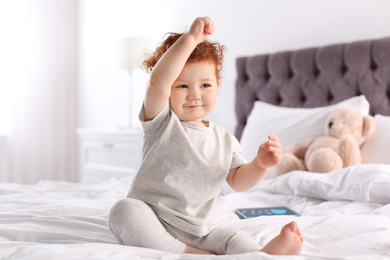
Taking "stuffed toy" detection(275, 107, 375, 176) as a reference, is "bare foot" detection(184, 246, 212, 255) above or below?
below

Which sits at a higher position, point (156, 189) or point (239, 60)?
point (239, 60)

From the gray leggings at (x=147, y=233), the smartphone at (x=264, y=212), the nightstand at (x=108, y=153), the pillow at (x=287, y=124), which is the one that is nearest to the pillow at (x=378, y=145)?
the pillow at (x=287, y=124)

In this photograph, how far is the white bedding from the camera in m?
0.77

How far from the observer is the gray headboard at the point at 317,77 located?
6.29 ft

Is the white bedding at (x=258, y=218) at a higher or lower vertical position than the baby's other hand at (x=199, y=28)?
lower

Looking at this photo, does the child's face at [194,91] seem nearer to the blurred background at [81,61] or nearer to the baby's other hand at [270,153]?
the baby's other hand at [270,153]

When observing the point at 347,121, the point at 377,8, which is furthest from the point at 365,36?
the point at 347,121

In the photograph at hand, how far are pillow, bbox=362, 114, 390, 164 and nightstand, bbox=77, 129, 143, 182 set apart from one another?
1437 millimetres

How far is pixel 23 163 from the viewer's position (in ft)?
11.9

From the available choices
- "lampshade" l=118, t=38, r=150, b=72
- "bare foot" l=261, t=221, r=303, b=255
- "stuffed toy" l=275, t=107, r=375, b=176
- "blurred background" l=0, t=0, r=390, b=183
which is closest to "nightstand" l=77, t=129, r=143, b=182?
"blurred background" l=0, t=0, r=390, b=183

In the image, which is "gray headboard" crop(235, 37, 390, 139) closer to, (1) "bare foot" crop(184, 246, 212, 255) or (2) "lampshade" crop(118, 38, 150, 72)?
(2) "lampshade" crop(118, 38, 150, 72)

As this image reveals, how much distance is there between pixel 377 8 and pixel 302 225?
5.32ft

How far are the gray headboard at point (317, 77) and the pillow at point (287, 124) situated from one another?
4.4 inches

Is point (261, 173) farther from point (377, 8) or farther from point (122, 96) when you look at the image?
point (122, 96)
